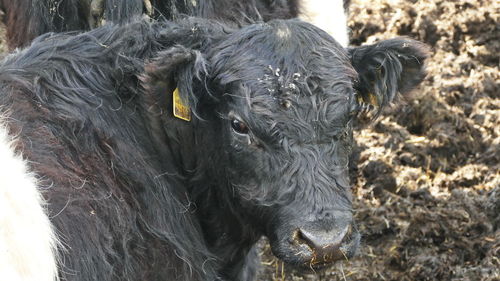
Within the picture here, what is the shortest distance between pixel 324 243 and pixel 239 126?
Answer: 60cm

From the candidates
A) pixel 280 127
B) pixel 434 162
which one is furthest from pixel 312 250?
pixel 434 162

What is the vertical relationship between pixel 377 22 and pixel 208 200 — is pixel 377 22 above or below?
below

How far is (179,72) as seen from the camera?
420cm

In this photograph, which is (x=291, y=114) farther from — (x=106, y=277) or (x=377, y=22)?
(x=377, y=22)

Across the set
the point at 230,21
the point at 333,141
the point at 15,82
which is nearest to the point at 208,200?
the point at 333,141

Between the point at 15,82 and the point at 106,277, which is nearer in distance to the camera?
the point at 106,277

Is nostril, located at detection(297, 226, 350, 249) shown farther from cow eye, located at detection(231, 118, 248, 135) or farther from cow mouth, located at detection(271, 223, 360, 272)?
cow eye, located at detection(231, 118, 248, 135)

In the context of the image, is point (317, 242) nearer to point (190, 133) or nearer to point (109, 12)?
point (190, 133)

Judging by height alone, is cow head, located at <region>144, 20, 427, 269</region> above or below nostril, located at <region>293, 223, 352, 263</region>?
above

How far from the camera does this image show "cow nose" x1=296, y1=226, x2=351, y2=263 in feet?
12.9

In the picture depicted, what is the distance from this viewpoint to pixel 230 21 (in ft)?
19.2

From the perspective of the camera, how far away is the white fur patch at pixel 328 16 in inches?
266

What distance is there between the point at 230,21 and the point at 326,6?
1.24 metres

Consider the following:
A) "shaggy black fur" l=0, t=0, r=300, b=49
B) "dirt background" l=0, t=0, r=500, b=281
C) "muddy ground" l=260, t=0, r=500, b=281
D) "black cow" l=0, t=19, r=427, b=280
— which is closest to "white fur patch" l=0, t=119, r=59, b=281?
"black cow" l=0, t=19, r=427, b=280
